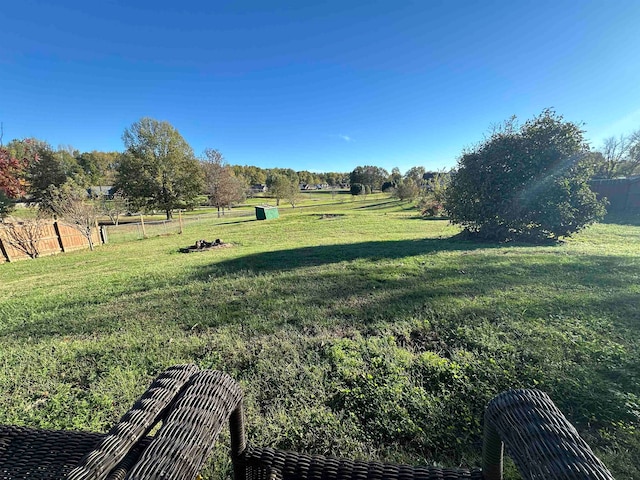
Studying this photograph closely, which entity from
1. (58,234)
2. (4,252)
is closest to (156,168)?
(58,234)

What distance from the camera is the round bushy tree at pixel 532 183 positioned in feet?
24.9

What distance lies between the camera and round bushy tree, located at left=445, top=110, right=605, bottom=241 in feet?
24.9

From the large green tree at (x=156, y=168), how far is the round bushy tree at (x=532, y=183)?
24791 millimetres

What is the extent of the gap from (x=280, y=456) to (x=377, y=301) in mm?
2775

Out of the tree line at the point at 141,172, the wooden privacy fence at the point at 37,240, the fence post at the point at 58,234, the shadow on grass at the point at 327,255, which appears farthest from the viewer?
the tree line at the point at 141,172

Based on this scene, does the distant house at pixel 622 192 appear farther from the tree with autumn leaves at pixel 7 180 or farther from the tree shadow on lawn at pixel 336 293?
the tree with autumn leaves at pixel 7 180

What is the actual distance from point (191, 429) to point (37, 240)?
14659 millimetres

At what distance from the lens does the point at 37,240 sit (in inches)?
429

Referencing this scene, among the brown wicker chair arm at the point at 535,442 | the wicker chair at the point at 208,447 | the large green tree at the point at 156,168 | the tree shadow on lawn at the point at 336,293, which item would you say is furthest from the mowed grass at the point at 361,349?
the large green tree at the point at 156,168

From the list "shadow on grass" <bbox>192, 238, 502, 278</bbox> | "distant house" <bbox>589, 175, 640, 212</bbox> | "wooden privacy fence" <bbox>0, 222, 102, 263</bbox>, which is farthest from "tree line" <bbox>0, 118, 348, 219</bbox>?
"distant house" <bbox>589, 175, 640, 212</bbox>

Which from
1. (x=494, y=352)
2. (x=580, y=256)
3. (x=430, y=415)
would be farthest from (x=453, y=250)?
(x=430, y=415)

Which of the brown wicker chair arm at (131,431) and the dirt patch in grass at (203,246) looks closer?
the brown wicker chair arm at (131,431)

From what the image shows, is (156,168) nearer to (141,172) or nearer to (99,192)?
(141,172)

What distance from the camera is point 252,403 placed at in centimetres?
203
